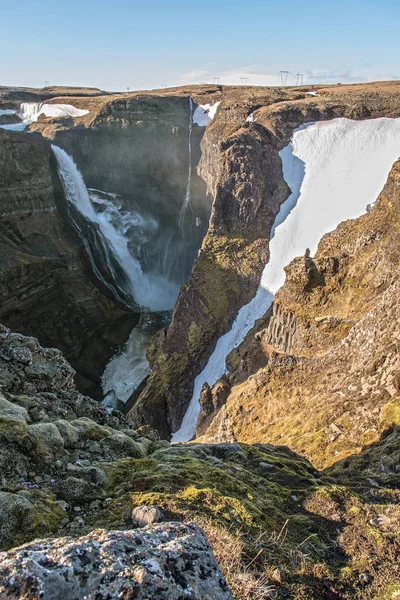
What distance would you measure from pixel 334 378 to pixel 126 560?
1939 cm

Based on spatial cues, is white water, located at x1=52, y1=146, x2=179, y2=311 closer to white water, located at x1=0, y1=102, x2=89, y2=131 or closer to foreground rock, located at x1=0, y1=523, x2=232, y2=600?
white water, located at x1=0, y1=102, x2=89, y2=131

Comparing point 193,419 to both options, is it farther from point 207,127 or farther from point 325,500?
point 207,127

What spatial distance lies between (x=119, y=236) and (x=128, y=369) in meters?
20.5

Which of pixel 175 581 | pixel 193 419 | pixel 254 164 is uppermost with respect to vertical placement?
pixel 254 164

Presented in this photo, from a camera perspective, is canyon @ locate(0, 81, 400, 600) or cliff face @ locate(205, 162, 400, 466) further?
cliff face @ locate(205, 162, 400, 466)

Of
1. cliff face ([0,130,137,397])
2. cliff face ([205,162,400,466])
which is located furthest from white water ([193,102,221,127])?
cliff face ([205,162,400,466])

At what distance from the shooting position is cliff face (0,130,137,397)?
42125 millimetres

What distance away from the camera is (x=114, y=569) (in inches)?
128

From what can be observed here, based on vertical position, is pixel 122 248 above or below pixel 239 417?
above

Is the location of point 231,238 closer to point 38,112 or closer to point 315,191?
point 315,191

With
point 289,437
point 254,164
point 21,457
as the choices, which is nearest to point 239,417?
point 289,437

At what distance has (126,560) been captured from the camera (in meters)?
3.38

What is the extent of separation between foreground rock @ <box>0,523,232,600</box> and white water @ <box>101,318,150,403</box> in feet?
132

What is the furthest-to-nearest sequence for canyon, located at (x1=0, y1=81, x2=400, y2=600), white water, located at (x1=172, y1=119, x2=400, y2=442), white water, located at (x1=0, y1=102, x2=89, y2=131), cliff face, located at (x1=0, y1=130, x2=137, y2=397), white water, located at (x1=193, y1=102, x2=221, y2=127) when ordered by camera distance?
1. white water, located at (x1=0, y1=102, x2=89, y2=131)
2. white water, located at (x1=193, y1=102, x2=221, y2=127)
3. cliff face, located at (x1=0, y1=130, x2=137, y2=397)
4. white water, located at (x1=172, y1=119, x2=400, y2=442)
5. canyon, located at (x1=0, y1=81, x2=400, y2=600)
